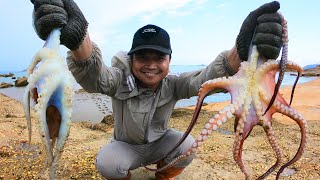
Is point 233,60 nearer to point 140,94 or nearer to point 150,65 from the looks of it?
point 150,65

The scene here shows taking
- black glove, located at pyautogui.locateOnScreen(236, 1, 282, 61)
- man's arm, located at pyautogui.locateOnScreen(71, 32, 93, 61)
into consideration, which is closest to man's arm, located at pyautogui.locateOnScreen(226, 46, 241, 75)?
black glove, located at pyautogui.locateOnScreen(236, 1, 282, 61)

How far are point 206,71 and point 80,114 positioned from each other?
408 inches

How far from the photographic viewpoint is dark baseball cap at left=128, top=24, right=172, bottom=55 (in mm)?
3808

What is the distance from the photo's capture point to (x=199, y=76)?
3.96 m

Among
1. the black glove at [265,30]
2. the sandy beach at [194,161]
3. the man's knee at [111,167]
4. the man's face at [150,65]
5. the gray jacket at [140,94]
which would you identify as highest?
the black glove at [265,30]

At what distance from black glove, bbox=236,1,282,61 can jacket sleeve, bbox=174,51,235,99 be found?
0.58m

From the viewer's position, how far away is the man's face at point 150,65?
12.8ft

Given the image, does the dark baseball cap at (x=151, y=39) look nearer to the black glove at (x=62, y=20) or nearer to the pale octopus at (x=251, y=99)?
the black glove at (x=62, y=20)

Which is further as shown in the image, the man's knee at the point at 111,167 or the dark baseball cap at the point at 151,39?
the man's knee at the point at 111,167

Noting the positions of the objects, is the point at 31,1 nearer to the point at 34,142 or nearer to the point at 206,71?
the point at 206,71

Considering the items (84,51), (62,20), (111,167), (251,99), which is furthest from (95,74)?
(251,99)

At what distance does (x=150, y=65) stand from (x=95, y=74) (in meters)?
0.71

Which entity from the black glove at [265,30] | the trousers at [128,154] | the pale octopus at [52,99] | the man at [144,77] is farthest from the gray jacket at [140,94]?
the pale octopus at [52,99]

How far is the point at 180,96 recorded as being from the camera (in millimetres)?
4367
